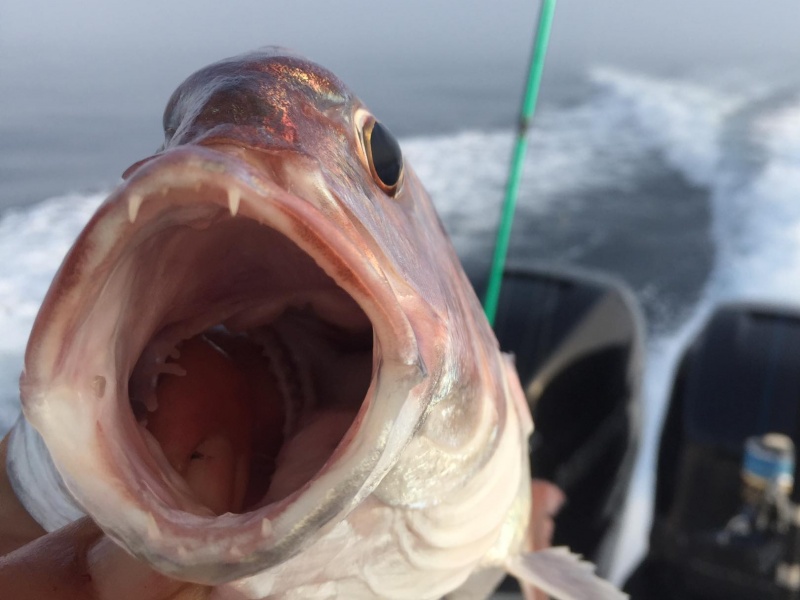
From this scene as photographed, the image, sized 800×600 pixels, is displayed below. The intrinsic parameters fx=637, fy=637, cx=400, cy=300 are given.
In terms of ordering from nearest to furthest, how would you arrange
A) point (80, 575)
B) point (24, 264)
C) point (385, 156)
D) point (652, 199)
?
point (80, 575) → point (385, 156) → point (24, 264) → point (652, 199)

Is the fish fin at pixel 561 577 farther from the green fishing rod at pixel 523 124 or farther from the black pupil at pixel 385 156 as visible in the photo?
the green fishing rod at pixel 523 124

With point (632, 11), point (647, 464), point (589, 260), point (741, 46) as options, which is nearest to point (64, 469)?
point (647, 464)

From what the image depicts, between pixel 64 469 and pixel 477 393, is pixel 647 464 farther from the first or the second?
pixel 64 469

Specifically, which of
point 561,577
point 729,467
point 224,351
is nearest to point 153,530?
point 224,351

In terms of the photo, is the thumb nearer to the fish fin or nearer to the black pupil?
the black pupil

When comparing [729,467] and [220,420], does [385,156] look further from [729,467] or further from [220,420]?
[729,467]
